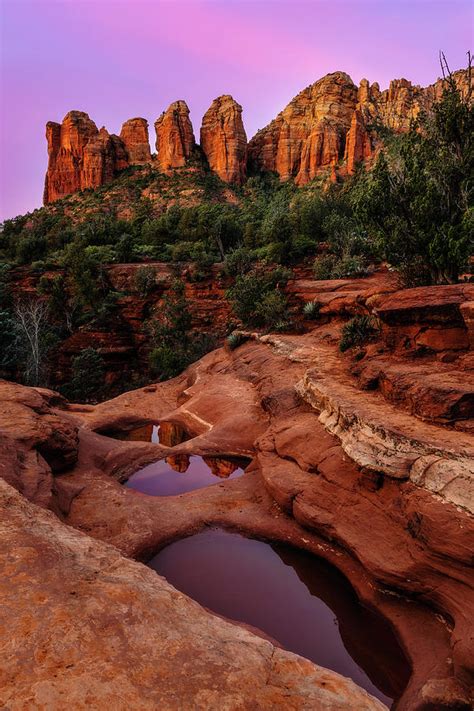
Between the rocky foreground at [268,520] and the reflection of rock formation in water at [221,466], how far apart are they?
400 millimetres

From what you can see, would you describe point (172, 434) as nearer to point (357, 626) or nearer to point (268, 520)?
point (268, 520)

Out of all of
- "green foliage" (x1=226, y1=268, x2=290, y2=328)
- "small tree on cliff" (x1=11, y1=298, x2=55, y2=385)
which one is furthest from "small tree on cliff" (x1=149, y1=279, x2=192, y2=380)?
"small tree on cliff" (x1=11, y1=298, x2=55, y2=385)

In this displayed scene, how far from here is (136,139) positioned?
247 feet

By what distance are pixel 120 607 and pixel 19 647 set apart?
3.34ft

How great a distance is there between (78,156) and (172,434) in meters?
78.0

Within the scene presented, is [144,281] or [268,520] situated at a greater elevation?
[144,281]

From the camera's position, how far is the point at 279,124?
78.6 m

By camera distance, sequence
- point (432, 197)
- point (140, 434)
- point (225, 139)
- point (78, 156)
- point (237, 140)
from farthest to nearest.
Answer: point (78, 156) → point (225, 139) → point (237, 140) → point (140, 434) → point (432, 197)

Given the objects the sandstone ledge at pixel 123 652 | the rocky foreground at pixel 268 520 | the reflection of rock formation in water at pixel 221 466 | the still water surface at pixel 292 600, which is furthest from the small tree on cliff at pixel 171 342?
the sandstone ledge at pixel 123 652

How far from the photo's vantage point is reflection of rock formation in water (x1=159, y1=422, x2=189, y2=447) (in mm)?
15883

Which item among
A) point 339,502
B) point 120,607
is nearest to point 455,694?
point 339,502

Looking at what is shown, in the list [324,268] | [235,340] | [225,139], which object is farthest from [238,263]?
[225,139]

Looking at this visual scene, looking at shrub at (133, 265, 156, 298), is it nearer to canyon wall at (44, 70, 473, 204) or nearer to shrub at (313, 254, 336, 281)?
shrub at (313, 254, 336, 281)

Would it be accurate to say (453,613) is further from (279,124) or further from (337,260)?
(279,124)
